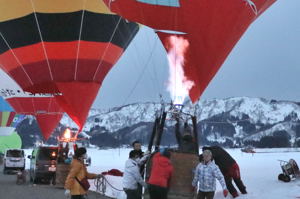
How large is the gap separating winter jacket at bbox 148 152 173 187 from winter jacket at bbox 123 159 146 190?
0.24 meters

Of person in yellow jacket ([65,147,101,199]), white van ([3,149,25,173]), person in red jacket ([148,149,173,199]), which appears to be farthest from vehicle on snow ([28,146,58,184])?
person in yellow jacket ([65,147,101,199])

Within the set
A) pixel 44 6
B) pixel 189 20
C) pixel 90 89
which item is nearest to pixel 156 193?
pixel 189 20

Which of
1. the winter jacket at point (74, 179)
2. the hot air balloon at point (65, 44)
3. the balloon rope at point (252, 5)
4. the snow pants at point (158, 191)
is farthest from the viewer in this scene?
the hot air balloon at point (65, 44)

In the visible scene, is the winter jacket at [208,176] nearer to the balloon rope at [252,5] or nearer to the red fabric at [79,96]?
the balloon rope at [252,5]

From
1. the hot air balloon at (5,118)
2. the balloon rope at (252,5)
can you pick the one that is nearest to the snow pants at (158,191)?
the balloon rope at (252,5)

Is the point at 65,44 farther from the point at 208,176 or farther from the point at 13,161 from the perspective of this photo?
the point at 208,176

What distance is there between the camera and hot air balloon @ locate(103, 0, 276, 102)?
41.5 ft

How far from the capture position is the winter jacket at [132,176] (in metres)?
8.06

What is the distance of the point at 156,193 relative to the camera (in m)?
7.86

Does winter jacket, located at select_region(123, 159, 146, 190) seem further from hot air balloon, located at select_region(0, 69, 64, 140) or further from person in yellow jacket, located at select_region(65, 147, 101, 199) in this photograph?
hot air balloon, located at select_region(0, 69, 64, 140)

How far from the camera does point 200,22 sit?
1282 cm

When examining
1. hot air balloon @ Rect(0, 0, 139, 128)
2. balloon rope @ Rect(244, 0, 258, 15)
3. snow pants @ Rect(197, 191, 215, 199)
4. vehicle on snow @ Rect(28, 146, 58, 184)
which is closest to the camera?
snow pants @ Rect(197, 191, 215, 199)

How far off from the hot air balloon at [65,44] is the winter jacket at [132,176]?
12.6 metres

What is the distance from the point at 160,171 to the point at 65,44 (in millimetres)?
13664
